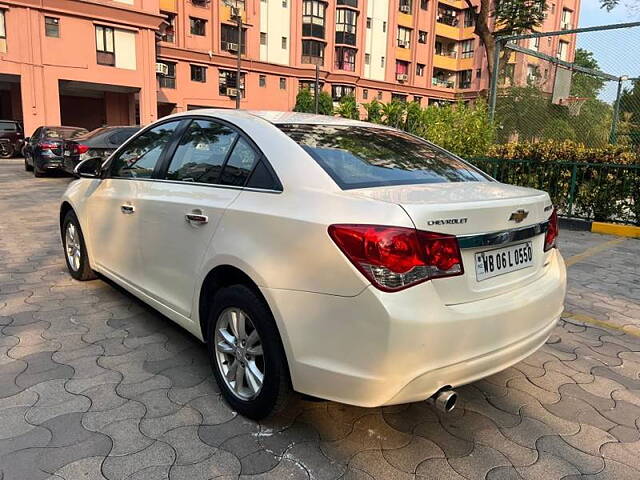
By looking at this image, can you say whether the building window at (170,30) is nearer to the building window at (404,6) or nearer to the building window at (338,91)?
the building window at (338,91)

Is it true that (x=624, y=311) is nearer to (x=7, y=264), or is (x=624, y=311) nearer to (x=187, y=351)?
(x=187, y=351)

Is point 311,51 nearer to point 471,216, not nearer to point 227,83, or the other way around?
point 227,83

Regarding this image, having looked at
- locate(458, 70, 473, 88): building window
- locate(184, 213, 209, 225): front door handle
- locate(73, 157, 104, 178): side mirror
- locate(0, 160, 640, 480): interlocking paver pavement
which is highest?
locate(458, 70, 473, 88): building window

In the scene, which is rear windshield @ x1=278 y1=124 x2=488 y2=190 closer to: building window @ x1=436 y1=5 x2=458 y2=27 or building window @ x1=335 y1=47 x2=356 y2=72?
building window @ x1=335 y1=47 x2=356 y2=72

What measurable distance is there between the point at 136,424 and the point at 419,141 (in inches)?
94.1

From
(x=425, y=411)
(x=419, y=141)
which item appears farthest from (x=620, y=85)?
(x=425, y=411)

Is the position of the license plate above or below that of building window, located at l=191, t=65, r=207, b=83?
below

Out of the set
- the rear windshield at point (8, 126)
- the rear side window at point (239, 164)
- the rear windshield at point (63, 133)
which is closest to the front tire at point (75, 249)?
the rear side window at point (239, 164)

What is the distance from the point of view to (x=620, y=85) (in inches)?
503

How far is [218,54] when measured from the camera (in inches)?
1432

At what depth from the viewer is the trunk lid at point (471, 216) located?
2.08m

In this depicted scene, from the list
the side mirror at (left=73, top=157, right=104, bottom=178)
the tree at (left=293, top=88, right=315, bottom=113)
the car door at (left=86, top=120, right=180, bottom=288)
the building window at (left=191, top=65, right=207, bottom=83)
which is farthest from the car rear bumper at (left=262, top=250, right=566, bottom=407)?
the tree at (left=293, top=88, right=315, bottom=113)

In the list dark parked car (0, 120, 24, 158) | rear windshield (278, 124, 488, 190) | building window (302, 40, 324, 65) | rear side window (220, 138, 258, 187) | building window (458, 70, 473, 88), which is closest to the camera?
rear windshield (278, 124, 488, 190)

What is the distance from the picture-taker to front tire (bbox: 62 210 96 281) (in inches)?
177
